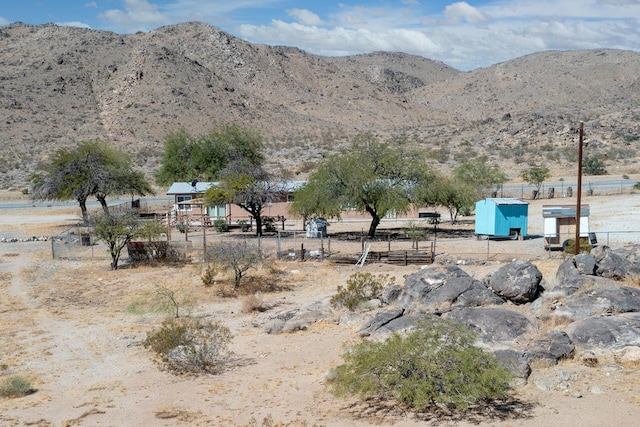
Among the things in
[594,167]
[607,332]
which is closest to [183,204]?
[607,332]

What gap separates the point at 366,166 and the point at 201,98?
256 ft

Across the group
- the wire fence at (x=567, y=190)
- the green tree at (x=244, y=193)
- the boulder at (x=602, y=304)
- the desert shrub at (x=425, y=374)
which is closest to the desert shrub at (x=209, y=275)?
the green tree at (x=244, y=193)

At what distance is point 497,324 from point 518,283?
3.75 meters

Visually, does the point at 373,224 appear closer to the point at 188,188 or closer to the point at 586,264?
the point at 586,264

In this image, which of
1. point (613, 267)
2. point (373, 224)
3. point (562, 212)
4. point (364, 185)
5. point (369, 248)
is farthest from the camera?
point (373, 224)

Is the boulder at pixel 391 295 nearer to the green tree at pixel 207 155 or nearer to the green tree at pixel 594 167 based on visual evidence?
the green tree at pixel 207 155

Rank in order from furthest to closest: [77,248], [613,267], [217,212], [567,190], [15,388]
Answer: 1. [567,190]
2. [217,212]
3. [77,248]
4. [613,267]
5. [15,388]

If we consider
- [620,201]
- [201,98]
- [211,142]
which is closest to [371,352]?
[620,201]

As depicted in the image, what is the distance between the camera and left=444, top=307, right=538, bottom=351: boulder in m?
19.4

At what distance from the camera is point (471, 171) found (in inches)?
2135

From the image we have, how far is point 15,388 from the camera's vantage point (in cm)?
1747

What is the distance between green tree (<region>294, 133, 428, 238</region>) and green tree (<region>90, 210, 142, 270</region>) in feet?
29.4

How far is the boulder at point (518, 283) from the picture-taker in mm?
23359

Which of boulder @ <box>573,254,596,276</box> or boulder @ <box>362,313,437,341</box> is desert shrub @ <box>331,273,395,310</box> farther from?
boulder @ <box>573,254,596,276</box>
